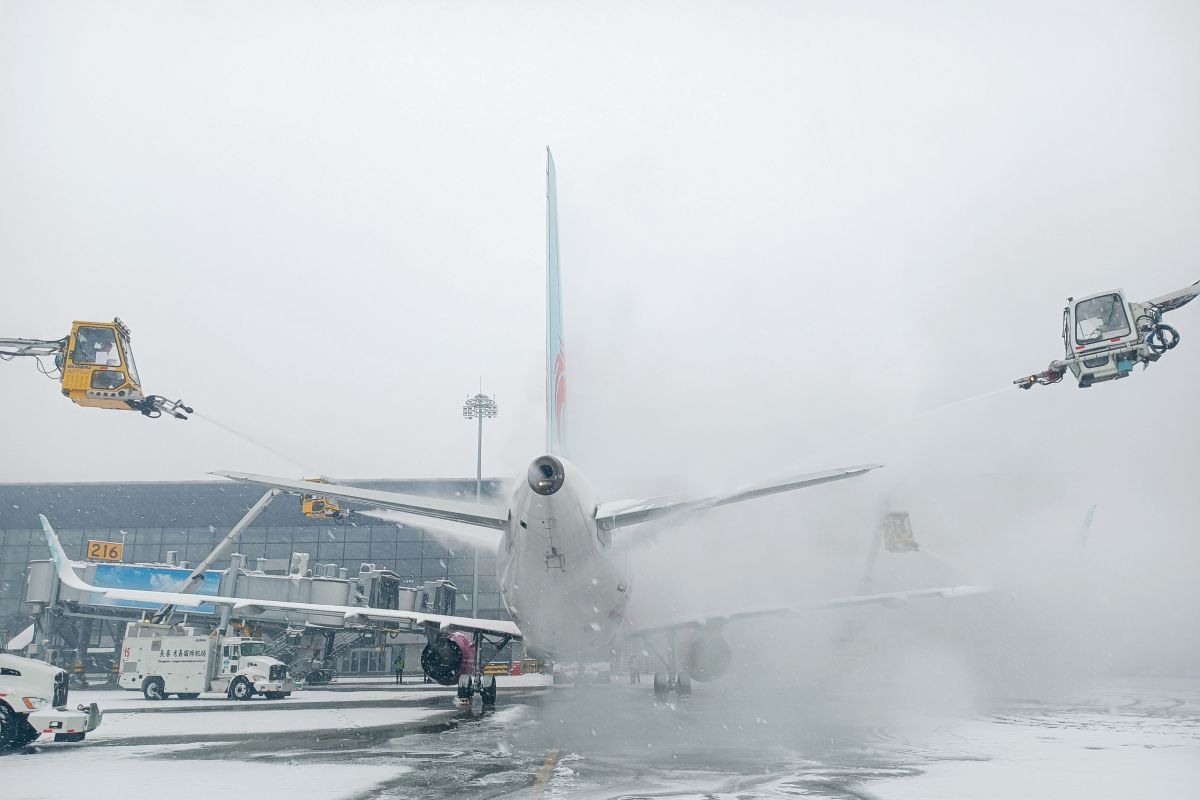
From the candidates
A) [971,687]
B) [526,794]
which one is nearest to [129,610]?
[526,794]

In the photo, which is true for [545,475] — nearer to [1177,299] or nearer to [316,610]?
[1177,299]

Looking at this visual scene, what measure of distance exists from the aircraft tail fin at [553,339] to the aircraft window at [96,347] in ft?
33.9

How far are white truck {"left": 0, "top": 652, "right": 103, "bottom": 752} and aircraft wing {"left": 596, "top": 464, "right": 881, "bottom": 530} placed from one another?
448 inches

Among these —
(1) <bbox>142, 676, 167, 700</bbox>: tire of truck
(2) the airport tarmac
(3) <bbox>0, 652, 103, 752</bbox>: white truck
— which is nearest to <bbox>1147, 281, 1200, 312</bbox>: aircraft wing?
(2) the airport tarmac

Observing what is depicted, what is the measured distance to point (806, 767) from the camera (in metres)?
12.0

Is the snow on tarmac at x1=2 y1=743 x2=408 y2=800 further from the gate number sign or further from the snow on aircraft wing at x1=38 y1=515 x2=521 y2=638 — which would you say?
the gate number sign

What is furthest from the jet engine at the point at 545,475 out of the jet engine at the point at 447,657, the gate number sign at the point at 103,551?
the gate number sign at the point at 103,551

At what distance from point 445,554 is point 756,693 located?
42872 millimetres

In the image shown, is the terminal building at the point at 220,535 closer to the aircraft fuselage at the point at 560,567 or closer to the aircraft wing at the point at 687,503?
the aircraft fuselage at the point at 560,567

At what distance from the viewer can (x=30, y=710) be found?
579 inches

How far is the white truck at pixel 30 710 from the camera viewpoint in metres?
14.5

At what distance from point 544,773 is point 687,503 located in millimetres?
5763

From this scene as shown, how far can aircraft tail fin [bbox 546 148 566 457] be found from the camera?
21.3m

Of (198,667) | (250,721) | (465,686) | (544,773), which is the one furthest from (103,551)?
(544,773)
